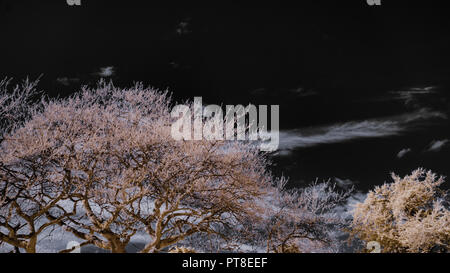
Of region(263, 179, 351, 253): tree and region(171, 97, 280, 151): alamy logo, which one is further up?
region(171, 97, 280, 151): alamy logo

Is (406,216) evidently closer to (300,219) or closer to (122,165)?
(300,219)

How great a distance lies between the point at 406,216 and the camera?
13.6 m

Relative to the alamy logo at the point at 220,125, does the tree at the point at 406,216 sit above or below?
below

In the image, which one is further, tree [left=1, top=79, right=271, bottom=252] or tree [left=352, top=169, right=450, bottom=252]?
tree [left=352, top=169, right=450, bottom=252]

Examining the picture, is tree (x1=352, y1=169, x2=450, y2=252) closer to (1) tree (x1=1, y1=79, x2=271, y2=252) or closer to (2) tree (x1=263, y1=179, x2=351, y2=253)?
(2) tree (x1=263, y1=179, x2=351, y2=253)

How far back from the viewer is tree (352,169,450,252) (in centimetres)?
1222

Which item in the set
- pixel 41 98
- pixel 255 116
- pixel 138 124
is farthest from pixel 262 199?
pixel 41 98

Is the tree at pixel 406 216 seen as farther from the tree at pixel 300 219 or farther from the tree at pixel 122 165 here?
the tree at pixel 122 165

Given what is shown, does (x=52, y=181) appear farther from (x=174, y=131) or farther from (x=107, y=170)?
(x=174, y=131)

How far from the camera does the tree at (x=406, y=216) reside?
1222 cm

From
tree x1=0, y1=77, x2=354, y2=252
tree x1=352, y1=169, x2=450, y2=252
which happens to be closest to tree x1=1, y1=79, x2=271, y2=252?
tree x1=0, y1=77, x2=354, y2=252

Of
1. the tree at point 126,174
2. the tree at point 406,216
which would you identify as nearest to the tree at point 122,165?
the tree at point 126,174

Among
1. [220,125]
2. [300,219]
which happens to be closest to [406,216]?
[300,219]
